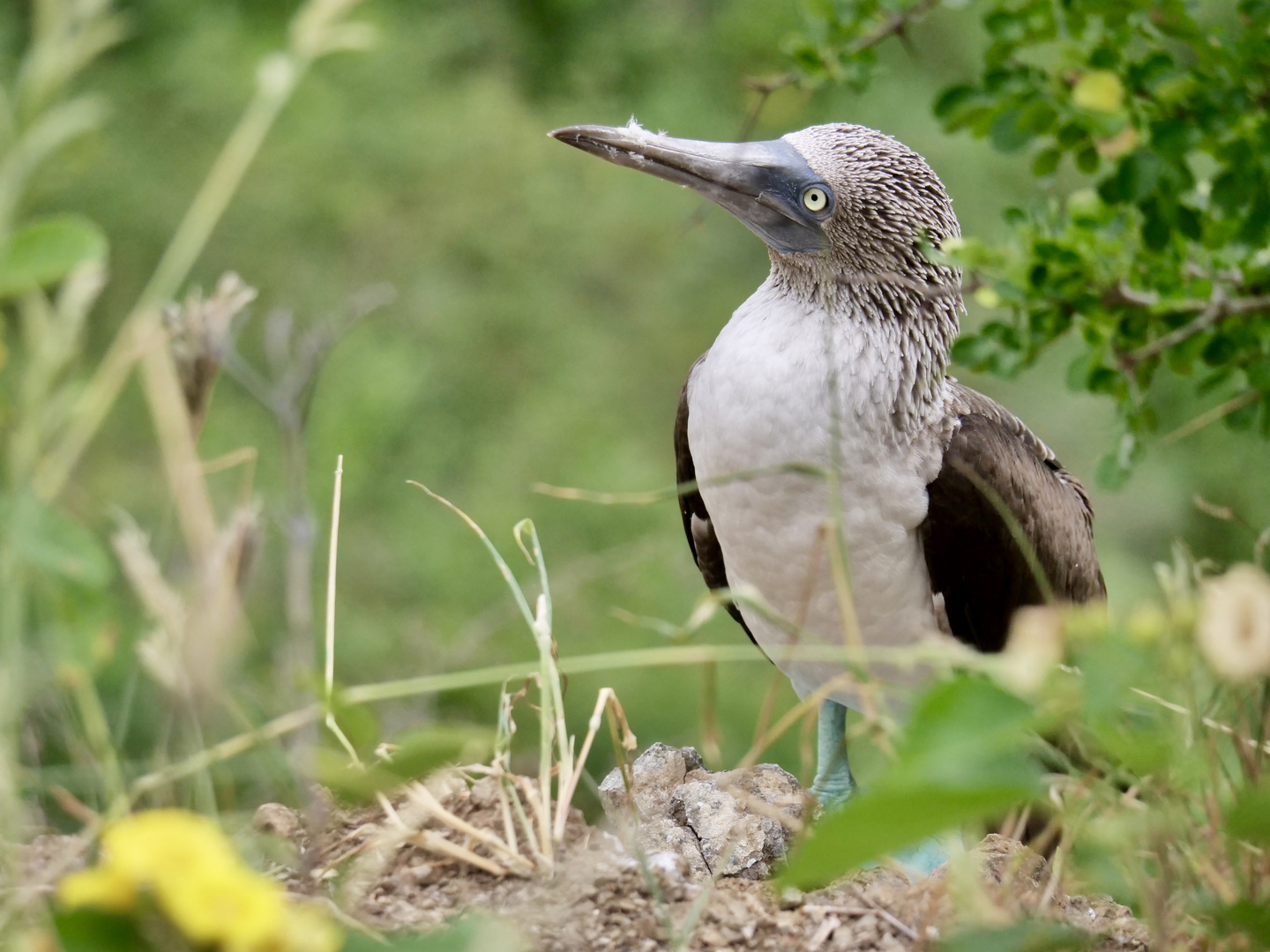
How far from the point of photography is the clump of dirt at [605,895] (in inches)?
60.4

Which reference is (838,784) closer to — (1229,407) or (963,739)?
(1229,407)

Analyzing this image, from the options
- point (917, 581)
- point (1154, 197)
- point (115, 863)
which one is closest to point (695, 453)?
point (917, 581)

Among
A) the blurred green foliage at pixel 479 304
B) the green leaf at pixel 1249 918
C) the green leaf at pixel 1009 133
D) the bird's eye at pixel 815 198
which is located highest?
the green leaf at pixel 1009 133

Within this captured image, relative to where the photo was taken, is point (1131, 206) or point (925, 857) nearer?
point (1131, 206)

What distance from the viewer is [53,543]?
3.81ft

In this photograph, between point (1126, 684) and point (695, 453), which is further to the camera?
point (695, 453)

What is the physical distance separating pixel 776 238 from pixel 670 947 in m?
1.82

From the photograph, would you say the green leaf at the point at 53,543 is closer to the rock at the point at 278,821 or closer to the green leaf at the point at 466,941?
the green leaf at the point at 466,941

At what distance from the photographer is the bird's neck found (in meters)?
2.90

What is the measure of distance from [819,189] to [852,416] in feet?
1.72

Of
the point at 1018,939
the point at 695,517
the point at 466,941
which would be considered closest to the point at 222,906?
the point at 466,941

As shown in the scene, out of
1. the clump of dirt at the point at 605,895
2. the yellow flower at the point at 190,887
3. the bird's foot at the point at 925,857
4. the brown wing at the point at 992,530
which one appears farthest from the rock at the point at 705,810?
the yellow flower at the point at 190,887

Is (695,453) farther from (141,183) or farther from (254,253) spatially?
(141,183)

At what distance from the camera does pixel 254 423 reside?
1084 centimetres
